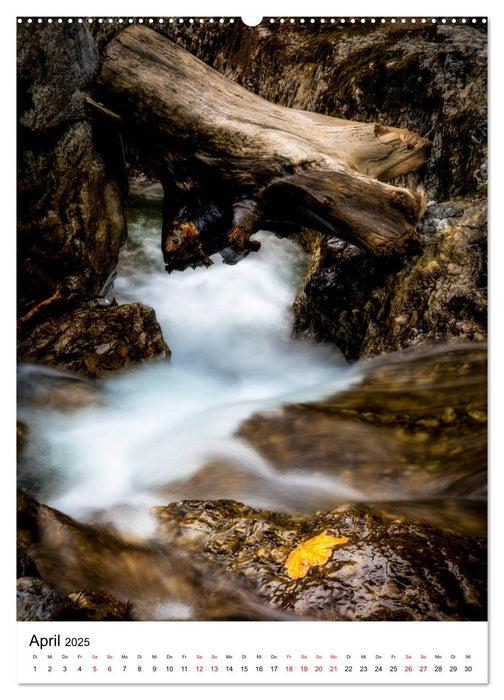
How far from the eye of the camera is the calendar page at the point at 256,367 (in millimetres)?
1474

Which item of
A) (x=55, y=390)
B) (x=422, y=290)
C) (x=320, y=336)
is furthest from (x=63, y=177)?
(x=422, y=290)

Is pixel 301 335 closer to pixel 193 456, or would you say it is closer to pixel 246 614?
pixel 193 456

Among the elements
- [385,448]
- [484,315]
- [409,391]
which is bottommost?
[385,448]

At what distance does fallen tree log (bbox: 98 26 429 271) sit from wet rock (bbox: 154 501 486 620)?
1342 millimetres

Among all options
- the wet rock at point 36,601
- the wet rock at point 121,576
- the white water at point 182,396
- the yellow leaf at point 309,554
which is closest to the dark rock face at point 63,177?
the white water at point 182,396

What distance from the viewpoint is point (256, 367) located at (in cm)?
315

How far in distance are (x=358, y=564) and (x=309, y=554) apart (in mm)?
168

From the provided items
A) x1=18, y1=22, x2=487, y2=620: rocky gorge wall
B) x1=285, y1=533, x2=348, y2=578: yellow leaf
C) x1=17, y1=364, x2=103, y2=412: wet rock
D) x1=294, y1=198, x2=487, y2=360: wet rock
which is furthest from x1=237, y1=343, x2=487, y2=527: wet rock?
x1=17, y1=364, x2=103, y2=412: wet rock

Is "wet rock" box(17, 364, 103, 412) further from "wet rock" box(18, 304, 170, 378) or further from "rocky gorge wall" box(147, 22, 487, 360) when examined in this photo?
"rocky gorge wall" box(147, 22, 487, 360)

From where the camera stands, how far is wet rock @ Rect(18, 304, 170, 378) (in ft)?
8.96

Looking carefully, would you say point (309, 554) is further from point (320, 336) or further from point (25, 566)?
point (320, 336)
